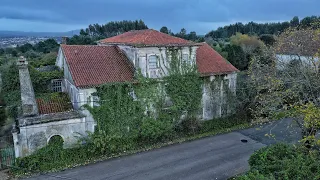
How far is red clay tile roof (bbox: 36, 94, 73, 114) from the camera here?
2170 cm

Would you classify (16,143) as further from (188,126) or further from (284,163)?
(284,163)

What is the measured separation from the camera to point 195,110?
2508cm

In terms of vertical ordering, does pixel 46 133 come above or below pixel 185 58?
below

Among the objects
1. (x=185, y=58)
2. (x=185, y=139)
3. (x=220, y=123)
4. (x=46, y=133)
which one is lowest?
(x=185, y=139)

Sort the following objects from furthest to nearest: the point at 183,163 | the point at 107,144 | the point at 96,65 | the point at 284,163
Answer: the point at 96,65 < the point at 107,144 < the point at 183,163 < the point at 284,163

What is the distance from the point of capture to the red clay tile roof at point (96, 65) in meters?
21.1

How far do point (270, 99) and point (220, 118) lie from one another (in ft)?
36.6

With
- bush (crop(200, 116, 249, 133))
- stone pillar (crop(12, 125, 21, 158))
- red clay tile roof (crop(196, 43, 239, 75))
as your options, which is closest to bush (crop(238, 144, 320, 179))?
bush (crop(200, 116, 249, 133))

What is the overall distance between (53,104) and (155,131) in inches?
→ 361

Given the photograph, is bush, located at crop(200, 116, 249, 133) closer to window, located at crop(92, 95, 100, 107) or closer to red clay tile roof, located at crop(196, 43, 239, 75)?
red clay tile roof, located at crop(196, 43, 239, 75)

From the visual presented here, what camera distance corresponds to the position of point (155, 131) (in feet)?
72.4

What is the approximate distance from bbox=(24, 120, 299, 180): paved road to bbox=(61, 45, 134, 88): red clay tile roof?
656 centimetres

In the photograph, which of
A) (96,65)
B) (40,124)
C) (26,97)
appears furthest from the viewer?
(96,65)

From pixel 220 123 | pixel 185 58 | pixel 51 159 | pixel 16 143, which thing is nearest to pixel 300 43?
pixel 185 58
